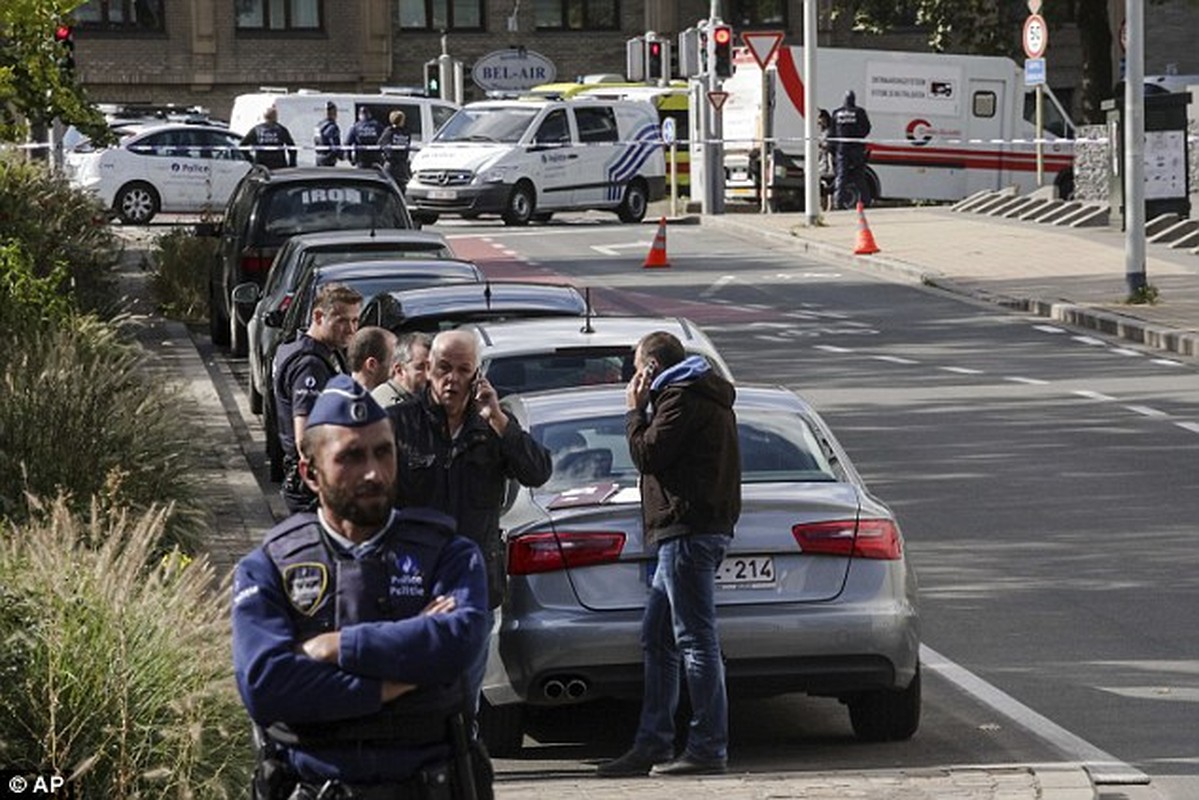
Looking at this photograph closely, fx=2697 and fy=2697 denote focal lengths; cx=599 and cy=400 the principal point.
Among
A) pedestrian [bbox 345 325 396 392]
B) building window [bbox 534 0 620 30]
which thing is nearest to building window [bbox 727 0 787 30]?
building window [bbox 534 0 620 30]

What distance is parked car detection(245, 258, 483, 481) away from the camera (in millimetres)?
16484

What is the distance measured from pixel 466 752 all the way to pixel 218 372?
17766 mm

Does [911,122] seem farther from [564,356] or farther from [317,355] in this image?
[317,355]

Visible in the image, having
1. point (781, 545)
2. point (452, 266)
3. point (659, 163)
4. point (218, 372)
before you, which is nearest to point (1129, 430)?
point (452, 266)

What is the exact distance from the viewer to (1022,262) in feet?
107

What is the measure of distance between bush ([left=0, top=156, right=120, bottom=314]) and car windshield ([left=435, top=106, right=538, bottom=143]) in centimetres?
1699

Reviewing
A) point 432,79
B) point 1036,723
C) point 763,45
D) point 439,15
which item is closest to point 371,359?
point 1036,723

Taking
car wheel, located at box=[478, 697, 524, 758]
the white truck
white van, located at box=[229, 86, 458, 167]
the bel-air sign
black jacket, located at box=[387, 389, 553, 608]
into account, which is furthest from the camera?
the bel-air sign

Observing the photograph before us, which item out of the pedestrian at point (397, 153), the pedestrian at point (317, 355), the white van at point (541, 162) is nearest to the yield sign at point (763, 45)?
the white van at point (541, 162)

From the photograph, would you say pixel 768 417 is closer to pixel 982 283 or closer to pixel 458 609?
pixel 458 609

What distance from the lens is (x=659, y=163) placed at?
4575cm

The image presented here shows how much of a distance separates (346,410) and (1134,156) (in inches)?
916

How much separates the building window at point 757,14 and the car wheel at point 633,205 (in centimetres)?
2661

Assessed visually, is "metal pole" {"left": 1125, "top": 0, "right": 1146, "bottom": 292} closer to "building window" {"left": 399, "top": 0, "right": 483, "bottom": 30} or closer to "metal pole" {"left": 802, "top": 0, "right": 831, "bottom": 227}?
"metal pole" {"left": 802, "top": 0, "right": 831, "bottom": 227}
